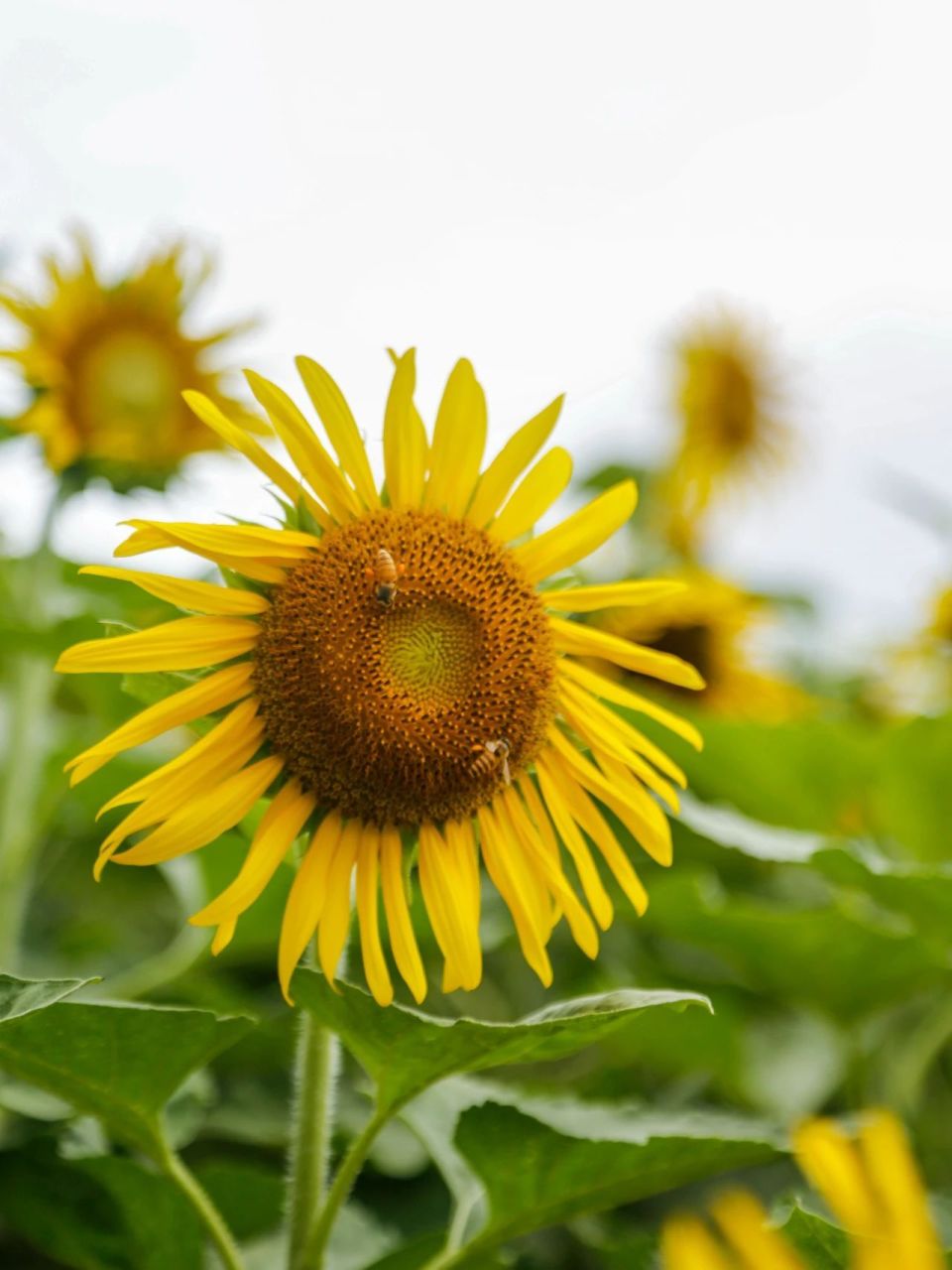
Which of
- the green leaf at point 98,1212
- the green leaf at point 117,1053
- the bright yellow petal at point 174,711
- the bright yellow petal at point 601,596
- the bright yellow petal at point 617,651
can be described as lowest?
the green leaf at point 98,1212

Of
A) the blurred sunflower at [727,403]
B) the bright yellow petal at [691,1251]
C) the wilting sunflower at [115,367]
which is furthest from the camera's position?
the blurred sunflower at [727,403]

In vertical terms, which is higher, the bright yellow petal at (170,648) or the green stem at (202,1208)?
the bright yellow petal at (170,648)

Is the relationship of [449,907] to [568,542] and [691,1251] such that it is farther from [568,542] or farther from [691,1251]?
[691,1251]

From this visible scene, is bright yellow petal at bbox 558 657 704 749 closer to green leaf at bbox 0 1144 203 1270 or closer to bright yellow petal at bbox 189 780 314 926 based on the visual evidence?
bright yellow petal at bbox 189 780 314 926

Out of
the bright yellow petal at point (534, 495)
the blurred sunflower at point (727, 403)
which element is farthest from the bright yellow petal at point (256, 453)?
the blurred sunflower at point (727, 403)

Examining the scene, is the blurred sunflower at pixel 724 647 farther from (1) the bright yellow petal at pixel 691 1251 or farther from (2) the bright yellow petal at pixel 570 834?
(1) the bright yellow petal at pixel 691 1251

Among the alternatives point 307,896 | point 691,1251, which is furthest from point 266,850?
point 691,1251

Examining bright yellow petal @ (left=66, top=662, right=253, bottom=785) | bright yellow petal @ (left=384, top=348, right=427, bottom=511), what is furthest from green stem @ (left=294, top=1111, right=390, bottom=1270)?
bright yellow petal @ (left=384, top=348, right=427, bottom=511)
